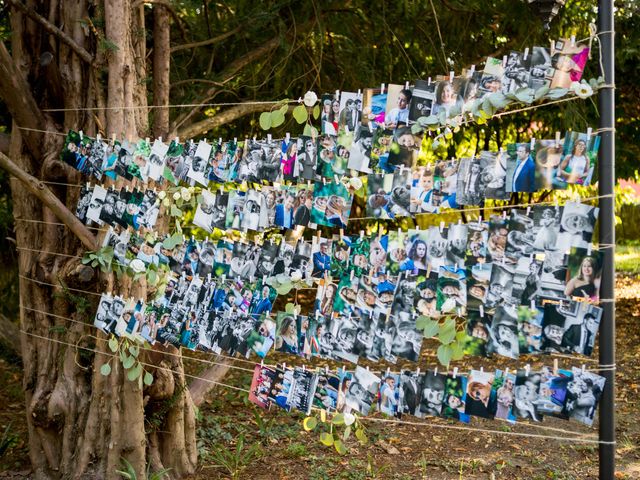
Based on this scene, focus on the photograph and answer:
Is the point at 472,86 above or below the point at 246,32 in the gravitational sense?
below

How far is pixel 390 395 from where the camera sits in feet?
8.08

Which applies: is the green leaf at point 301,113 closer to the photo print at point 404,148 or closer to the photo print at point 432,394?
the photo print at point 404,148

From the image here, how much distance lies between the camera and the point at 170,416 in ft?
13.4

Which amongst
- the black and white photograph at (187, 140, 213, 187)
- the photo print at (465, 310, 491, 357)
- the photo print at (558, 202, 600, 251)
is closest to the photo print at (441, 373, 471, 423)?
the photo print at (465, 310, 491, 357)

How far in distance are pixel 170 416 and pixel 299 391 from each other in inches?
67.4

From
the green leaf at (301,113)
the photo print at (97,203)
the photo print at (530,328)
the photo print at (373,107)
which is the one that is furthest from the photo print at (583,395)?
the photo print at (97,203)

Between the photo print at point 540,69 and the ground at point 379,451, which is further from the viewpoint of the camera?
the ground at point 379,451

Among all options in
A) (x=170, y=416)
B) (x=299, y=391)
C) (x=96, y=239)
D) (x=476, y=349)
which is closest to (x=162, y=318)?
(x=96, y=239)

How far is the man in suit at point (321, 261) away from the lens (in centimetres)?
267

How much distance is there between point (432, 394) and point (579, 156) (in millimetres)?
924

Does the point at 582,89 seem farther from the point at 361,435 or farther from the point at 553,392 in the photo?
the point at 361,435

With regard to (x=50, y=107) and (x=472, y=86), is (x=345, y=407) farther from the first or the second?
(x=50, y=107)

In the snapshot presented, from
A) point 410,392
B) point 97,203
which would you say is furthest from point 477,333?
point 97,203

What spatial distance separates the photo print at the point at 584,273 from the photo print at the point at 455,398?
1.53 feet
